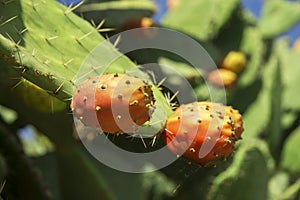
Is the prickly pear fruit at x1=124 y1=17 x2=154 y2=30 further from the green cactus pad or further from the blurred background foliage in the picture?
the green cactus pad

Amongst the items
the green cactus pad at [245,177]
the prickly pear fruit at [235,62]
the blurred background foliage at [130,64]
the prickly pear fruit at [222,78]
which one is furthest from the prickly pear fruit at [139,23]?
the green cactus pad at [245,177]

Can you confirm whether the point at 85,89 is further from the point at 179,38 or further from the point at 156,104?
the point at 179,38

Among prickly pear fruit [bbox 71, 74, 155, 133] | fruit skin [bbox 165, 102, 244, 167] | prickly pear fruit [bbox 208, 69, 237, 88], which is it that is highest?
prickly pear fruit [bbox 71, 74, 155, 133]

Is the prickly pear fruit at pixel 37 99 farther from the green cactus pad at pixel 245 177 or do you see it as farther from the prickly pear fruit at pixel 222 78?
the prickly pear fruit at pixel 222 78

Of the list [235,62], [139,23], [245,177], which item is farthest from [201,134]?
[235,62]

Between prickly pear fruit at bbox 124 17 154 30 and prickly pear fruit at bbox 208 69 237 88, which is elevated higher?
prickly pear fruit at bbox 124 17 154 30

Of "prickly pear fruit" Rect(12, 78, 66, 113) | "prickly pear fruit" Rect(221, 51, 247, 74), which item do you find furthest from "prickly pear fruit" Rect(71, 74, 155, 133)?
"prickly pear fruit" Rect(221, 51, 247, 74)

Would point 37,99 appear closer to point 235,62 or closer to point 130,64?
point 130,64
